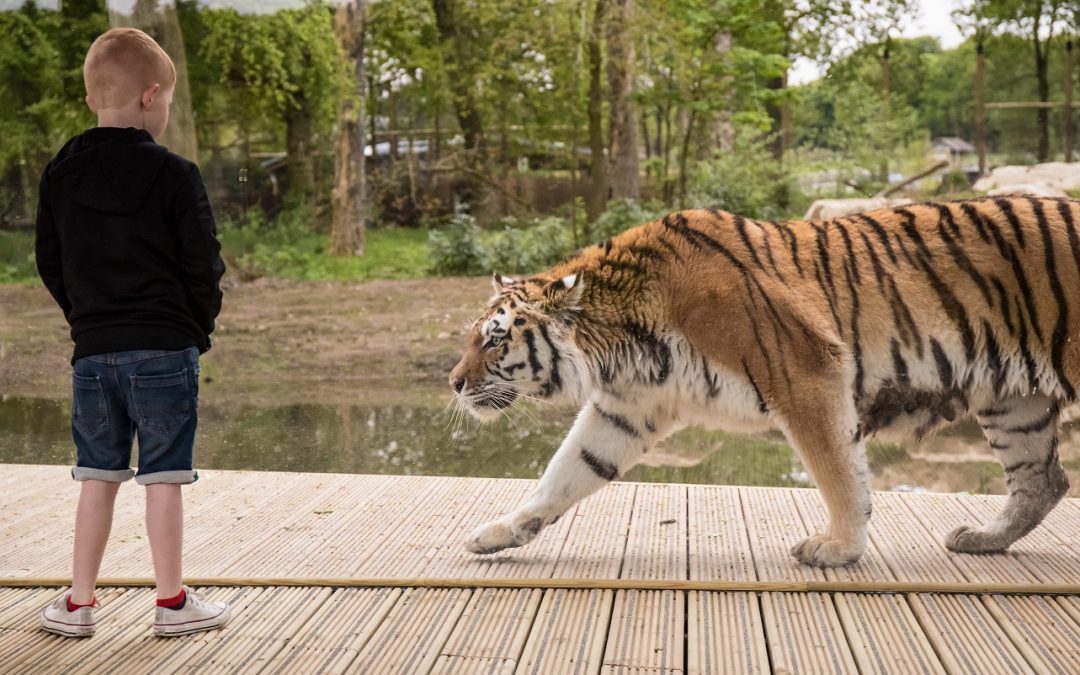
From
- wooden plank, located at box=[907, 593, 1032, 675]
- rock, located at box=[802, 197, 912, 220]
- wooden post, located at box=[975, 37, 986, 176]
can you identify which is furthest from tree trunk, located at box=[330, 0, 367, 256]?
wooden plank, located at box=[907, 593, 1032, 675]

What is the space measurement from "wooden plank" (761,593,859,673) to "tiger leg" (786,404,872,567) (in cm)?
17

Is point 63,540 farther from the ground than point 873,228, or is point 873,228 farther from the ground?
point 873,228

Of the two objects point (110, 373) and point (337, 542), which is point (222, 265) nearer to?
point (110, 373)

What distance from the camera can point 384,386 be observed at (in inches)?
189

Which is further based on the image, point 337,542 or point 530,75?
point 530,75

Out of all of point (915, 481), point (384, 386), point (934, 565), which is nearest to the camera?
point (934, 565)

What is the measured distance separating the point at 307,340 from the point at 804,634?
3.72 meters

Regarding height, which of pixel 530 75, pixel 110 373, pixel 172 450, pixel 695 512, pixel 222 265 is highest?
pixel 530 75

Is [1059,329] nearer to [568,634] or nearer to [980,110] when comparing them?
[568,634]

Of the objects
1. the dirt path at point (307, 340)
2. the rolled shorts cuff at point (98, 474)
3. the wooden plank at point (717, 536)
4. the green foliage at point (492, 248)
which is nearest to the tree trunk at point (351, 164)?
the dirt path at point (307, 340)

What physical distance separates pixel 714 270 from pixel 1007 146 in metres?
2.65

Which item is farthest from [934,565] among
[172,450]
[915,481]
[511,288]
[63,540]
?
[915,481]

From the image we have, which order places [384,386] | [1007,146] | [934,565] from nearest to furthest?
[934,565], [1007,146], [384,386]

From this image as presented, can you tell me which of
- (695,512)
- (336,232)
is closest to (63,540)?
(695,512)
